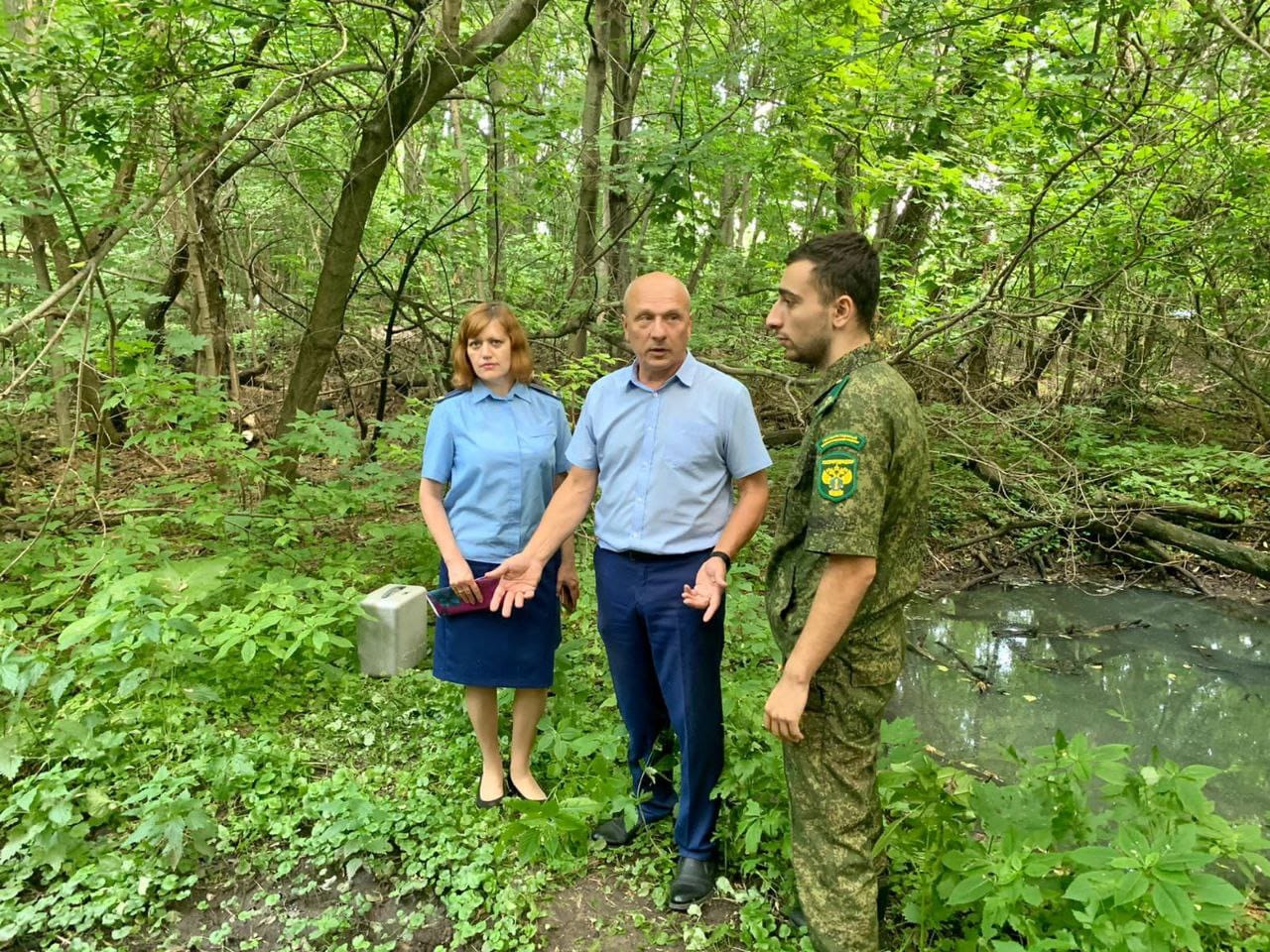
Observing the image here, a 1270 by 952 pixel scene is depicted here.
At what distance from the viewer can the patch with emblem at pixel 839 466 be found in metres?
1.69

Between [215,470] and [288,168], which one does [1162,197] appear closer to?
[288,168]

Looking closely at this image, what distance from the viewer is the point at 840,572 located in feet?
5.56

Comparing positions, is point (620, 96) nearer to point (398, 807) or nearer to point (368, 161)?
point (368, 161)

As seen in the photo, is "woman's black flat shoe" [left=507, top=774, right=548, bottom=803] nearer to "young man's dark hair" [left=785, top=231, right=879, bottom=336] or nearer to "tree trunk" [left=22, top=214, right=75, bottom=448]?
"young man's dark hair" [left=785, top=231, right=879, bottom=336]

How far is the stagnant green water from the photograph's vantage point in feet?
13.3

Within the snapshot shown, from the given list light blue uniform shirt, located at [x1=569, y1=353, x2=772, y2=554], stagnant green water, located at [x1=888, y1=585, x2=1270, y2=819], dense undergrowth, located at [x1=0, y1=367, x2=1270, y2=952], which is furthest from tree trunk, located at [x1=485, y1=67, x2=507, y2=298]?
stagnant green water, located at [x1=888, y1=585, x2=1270, y2=819]

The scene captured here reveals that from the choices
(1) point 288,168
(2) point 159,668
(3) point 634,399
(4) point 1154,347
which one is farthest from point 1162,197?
(2) point 159,668

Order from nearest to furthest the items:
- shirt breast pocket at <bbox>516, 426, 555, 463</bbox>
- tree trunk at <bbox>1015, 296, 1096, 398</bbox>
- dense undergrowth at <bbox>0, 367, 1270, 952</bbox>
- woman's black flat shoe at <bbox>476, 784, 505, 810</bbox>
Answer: dense undergrowth at <bbox>0, 367, 1270, 952</bbox>, shirt breast pocket at <bbox>516, 426, 555, 463</bbox>, woman's black flat shoe at <bbox>476, 784, 505, 810</bbox>, tree trunk at <bbox>1015, 296, 1096, 398</bbox>

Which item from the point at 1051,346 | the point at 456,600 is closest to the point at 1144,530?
the point at 1051,346

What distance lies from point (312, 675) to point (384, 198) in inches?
238

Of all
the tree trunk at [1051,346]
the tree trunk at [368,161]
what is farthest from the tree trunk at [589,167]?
the tree trunk at [1051,346]

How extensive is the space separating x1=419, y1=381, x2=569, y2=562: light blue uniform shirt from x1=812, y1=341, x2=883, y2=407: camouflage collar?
1.09 metres

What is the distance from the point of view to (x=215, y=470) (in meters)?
5.13

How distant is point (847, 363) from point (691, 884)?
64.5 inches
